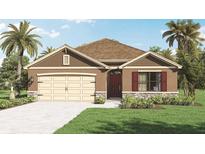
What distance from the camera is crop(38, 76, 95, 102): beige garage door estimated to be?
25.9 meters

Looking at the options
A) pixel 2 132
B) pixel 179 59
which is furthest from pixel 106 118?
pixel 179 59

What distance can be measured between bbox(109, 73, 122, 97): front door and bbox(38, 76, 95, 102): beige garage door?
407 cm

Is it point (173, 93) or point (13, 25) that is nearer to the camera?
point (173, 93)

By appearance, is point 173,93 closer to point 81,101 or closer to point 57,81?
point 81,101

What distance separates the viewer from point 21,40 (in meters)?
36.1

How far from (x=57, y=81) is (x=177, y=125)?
47.0 ft

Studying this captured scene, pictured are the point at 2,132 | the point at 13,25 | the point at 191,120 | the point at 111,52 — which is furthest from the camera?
the point at 13,25

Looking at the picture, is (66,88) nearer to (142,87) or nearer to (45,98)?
(45,98)

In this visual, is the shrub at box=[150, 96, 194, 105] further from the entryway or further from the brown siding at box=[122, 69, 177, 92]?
the entryway

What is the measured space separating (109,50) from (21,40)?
33.4 ft

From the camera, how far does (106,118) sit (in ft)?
51.0

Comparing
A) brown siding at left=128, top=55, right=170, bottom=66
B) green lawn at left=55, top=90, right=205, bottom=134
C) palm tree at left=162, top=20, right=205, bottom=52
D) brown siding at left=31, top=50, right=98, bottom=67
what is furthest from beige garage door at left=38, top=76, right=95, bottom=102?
palm tree at left=162, top=20, right=205, bottom=52

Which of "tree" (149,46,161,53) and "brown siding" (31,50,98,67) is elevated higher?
"tree" (149,46,161,53)

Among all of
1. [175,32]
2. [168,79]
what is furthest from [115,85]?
[175,32]
